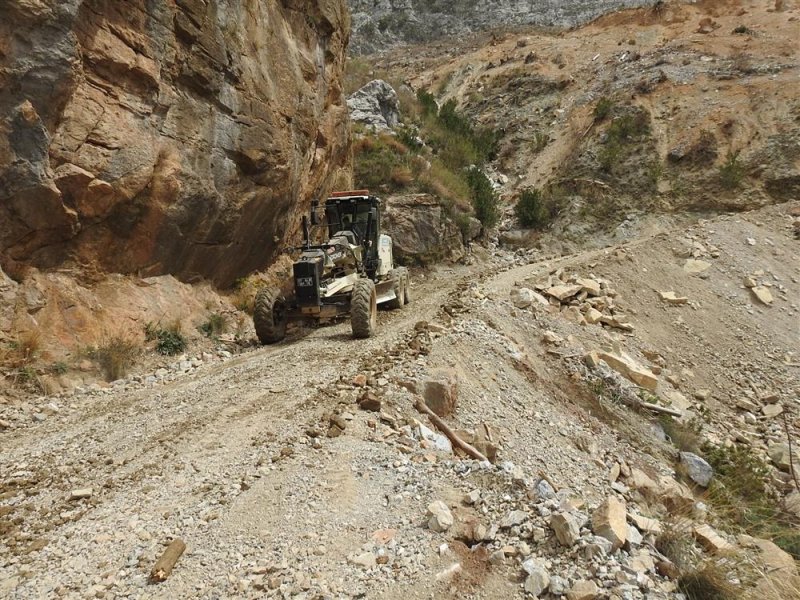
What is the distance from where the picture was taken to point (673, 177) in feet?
61.4

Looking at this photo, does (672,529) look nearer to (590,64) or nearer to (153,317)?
(153,317)

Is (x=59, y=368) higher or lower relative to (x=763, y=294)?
higher

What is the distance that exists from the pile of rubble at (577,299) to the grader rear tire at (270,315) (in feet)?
14.1

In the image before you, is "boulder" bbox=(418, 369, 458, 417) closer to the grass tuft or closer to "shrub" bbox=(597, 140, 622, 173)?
the grass tuft

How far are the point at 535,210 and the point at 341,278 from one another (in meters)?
12.1

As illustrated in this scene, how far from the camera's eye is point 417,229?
52.2 feet

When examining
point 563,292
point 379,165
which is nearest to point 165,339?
point 563,292

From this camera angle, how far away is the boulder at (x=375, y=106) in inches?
843

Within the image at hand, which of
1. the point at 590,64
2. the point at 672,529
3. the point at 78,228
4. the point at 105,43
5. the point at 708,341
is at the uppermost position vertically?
the point at 590,64

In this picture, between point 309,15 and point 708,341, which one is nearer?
point 708,341

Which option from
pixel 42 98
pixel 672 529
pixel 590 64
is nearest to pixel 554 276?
pixel 672 529

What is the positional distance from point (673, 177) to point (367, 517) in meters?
19.4

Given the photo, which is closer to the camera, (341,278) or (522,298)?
(341,278)

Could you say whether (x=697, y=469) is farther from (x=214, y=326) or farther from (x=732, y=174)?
(x=732, y=174)
